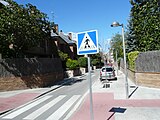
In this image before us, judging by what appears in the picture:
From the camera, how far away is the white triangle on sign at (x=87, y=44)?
6.77m

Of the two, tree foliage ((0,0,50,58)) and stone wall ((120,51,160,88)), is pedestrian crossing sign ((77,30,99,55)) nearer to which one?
stone wall ((120,51,160,88))

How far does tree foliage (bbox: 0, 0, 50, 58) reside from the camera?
17812 mm

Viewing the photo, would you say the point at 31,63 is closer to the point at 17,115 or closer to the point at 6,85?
the point at 6,85

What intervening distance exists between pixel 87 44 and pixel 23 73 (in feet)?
46.7

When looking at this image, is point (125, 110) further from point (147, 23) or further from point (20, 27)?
point (147, 23)

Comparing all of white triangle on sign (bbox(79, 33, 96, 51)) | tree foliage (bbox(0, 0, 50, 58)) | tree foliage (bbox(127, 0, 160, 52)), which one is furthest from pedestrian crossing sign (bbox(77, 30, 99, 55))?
tree foliage (bbox(127, 0, 160, 52))

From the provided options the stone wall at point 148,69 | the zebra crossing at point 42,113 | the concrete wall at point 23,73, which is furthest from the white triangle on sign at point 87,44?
the concrete wall at point 23,73

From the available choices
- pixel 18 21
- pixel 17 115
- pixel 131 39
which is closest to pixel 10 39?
pixel 18 21

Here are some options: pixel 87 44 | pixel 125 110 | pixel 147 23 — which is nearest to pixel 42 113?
pixel 125 110

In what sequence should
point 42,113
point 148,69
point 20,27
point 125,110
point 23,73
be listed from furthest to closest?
point 23,73 < point 20,27 < point 148,69 < point 42,113 < point 125,110

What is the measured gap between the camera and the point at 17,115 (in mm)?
10406

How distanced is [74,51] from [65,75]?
2284 cm

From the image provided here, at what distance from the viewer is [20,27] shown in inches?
723

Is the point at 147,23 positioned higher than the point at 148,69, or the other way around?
the point at 147,23
